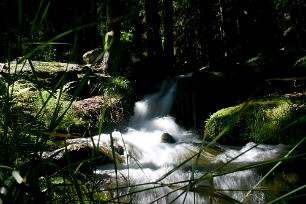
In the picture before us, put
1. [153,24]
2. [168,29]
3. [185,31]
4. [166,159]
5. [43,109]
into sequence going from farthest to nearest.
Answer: [185,31] < [153,24] < [168,29] < [166,159] < [43,109]

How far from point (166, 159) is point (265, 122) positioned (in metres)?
2.16

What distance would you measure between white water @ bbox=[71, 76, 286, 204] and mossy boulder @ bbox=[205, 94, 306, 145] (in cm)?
24

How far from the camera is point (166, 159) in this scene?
582 centimetres

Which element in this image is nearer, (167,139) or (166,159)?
(166,159)

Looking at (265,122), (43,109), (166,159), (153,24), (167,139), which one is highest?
(153,24)

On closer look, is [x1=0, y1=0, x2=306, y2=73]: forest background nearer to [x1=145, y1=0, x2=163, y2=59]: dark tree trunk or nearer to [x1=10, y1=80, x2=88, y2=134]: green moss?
[x1=145, y1=0, x2=163, y2=59]: dark tree trunk

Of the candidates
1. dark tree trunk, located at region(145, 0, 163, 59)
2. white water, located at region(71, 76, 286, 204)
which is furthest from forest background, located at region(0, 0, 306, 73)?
white water, located at region(71, 76, 286, 204)

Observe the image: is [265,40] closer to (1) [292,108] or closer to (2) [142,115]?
(2) [142,115]

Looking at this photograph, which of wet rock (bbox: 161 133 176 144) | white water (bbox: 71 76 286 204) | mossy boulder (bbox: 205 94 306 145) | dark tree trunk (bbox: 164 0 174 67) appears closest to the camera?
white water (bbox: 71 76 286 204)

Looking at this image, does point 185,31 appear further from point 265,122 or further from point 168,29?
point 265,122

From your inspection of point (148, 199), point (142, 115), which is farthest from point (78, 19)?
point (142, 115)

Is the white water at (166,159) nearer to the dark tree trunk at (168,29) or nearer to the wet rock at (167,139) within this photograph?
the wet rock at (167,139)

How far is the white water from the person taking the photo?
4133 millimetres

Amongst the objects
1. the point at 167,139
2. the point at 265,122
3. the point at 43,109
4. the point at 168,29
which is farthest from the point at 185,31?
the point at 43,109
